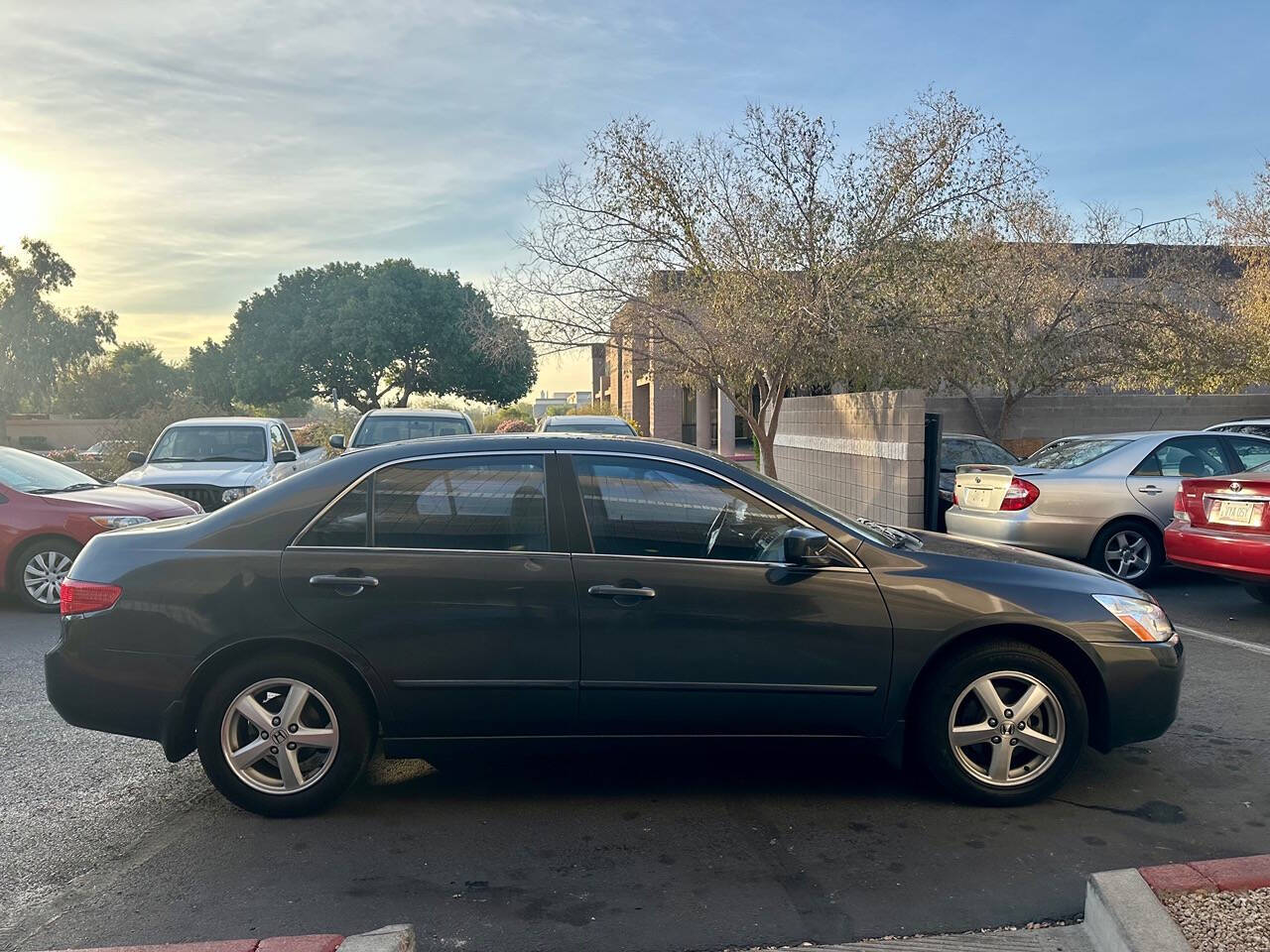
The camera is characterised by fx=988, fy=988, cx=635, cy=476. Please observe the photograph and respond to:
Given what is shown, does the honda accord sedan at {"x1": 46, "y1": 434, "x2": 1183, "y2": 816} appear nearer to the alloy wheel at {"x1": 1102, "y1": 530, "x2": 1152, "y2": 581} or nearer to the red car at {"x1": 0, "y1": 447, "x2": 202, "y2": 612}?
the red car at {"x1": 0, "y1": 447, "x2": 202, "y2": 612}

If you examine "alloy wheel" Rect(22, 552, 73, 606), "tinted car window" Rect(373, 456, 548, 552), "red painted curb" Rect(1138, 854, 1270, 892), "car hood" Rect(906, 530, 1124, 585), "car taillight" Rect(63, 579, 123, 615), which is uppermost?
"tinted car window" Rect(373, 456, 548, 552)

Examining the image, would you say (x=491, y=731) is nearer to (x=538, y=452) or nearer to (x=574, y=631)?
(x=574, y=631)

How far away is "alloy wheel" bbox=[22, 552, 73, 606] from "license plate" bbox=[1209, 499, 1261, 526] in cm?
964

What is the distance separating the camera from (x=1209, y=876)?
3330mm

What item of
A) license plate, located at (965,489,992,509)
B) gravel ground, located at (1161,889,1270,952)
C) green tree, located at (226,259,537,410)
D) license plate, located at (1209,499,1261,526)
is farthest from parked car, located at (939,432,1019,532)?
green tree, located at (226,259,537,410)

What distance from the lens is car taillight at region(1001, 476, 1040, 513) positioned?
9.28 metres

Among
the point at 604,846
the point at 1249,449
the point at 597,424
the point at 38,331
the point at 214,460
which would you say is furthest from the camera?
the point at 38,331

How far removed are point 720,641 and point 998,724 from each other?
127cm

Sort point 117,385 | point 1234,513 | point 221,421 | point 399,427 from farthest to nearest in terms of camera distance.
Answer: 1. point 117,385
2. point 399,427
3. point 221,421
4. point 1234,513

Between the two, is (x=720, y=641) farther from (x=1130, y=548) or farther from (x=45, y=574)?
(x=45, y=574)

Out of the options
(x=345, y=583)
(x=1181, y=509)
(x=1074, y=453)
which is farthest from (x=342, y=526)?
(x=1074, y=453)

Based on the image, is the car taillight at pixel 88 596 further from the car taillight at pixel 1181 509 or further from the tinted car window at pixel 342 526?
the car taillight at pixel 1181 509

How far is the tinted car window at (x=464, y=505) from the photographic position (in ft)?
14.1

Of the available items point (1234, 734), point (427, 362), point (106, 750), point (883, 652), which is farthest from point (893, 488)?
point (427, 362)
